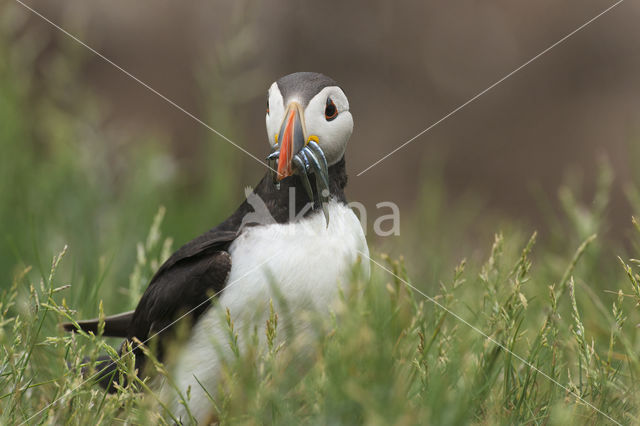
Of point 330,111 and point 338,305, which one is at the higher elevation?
point 330,111

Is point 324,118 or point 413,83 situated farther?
point 413,83

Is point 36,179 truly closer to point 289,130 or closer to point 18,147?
point 18,147

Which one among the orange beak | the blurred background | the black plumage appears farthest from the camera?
the blurred background

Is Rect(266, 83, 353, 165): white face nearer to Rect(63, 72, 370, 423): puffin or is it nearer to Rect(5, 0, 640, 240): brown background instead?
Rect(63, 72, 370, 423): puffin

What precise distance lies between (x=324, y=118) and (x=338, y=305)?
2.39 feet

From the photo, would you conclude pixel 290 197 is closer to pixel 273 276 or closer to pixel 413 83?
pixel 273 276

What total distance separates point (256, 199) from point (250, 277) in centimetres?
33

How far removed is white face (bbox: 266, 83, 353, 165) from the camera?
2.23 metres

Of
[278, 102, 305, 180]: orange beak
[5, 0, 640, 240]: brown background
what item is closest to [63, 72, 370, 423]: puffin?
[278, 102, 305, 180]: orange beak

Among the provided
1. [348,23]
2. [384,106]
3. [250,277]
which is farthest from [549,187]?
[250,277]

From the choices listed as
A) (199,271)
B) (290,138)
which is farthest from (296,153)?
(199,271)

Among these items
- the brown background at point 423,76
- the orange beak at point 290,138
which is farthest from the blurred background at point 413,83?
the orange beak at point 290,138

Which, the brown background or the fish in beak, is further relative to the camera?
the brown background

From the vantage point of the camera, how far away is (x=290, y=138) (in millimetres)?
2135
